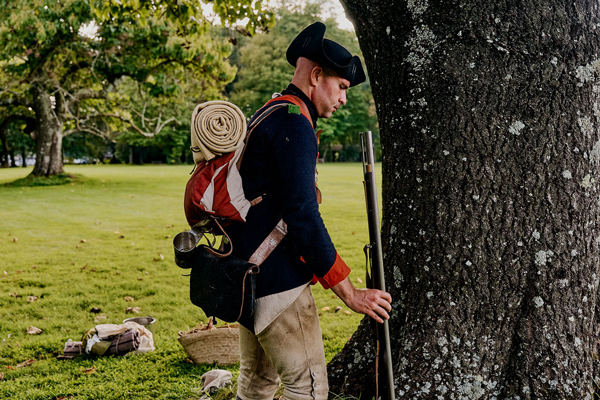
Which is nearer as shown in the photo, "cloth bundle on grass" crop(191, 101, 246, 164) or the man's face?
"cloth bundle on grass" crop(191, 101, 246, 164)

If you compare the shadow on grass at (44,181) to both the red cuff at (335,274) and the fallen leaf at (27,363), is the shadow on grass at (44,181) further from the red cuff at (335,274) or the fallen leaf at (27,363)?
the red cuff at (335,274)

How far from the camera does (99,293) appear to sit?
7.32 meters

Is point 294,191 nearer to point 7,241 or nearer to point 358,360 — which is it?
point 358,360

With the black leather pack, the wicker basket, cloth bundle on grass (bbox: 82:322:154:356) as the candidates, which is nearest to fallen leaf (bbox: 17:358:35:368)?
cloth bundle on grass (bbox: 82:322:154:356)

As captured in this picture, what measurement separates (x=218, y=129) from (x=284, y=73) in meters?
53.2

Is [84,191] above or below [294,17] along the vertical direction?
below

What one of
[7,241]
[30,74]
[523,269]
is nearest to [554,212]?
[523,269]

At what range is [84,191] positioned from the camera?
21.8 metres

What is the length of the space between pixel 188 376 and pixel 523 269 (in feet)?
9.92

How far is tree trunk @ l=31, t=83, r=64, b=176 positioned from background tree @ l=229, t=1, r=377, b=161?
25030mm

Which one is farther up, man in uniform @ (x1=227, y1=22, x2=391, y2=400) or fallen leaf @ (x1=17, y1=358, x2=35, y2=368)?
man in uniform @ (x1=227, y1=22, x2=391, y2=400)

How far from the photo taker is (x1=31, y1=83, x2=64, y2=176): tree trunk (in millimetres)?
24547

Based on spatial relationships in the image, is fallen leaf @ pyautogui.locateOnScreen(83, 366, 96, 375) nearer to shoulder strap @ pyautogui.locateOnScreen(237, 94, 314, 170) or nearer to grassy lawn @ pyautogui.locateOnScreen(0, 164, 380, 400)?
grassy lawn @ pyautogui.locateOnScreen(0, 164, 380, 400)

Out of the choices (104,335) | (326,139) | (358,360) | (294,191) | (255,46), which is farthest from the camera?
(326,139)
